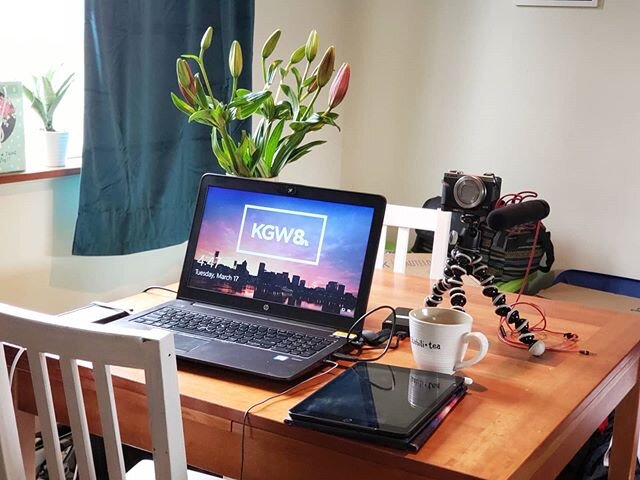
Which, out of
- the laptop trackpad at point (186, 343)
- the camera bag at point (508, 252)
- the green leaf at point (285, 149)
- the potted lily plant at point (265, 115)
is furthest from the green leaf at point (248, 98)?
the camera bag at point (508, 252)

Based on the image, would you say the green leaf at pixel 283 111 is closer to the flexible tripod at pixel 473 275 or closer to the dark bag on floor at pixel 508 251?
the flexible tripod at pixel 473 275

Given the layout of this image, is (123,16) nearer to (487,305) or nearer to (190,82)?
(190,82)

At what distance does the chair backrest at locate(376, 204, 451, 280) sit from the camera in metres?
2.04

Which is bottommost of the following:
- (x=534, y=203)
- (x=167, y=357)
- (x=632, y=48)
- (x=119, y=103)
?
(x=167, y=357)

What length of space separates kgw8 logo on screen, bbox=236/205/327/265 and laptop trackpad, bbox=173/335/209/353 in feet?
0.78

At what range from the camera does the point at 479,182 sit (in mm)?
1485

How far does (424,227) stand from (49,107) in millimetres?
1031

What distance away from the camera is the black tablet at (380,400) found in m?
1.14

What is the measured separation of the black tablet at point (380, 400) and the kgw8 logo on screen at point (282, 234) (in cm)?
30

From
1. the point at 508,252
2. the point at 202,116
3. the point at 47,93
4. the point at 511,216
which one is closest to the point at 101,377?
the point at 511,216

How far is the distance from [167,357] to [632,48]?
2.39m

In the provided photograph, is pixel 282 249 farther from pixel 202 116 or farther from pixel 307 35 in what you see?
pixel 307 35

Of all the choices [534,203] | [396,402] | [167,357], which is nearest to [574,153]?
[534,203]

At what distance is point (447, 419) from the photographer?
3.99ft
